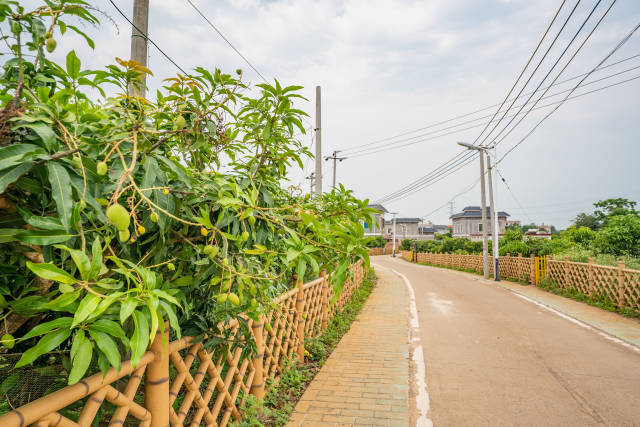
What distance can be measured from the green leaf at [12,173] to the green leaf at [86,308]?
14.3 inches

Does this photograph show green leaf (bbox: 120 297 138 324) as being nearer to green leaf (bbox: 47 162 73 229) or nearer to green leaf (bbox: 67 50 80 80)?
green leaf (bbox: 47 162 73 229)

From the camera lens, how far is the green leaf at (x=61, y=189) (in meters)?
1.01

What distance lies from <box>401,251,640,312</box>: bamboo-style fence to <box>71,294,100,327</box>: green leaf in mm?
11145

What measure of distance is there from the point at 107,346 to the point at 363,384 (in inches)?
148

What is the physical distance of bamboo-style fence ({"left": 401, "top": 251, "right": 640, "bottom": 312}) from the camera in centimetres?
892

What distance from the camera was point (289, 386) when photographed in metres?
A: 4.17

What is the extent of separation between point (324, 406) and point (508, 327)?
5.49m

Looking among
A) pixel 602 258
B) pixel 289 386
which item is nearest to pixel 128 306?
pixel 289 386

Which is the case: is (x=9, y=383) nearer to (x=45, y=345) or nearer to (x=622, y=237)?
(x=45, y=345)

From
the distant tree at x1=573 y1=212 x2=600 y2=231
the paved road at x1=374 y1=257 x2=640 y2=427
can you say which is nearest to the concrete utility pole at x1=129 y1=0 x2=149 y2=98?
the paved road at x1=374 y1=257 x2=640 y2=427

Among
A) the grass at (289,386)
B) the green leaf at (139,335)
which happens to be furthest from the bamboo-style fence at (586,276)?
the green leaf at (139,335)

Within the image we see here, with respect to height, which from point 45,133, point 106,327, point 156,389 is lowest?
point 156,389

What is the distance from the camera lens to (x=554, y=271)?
13.4 metres

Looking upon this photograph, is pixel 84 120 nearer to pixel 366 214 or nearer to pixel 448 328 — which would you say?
pixel 366 214
